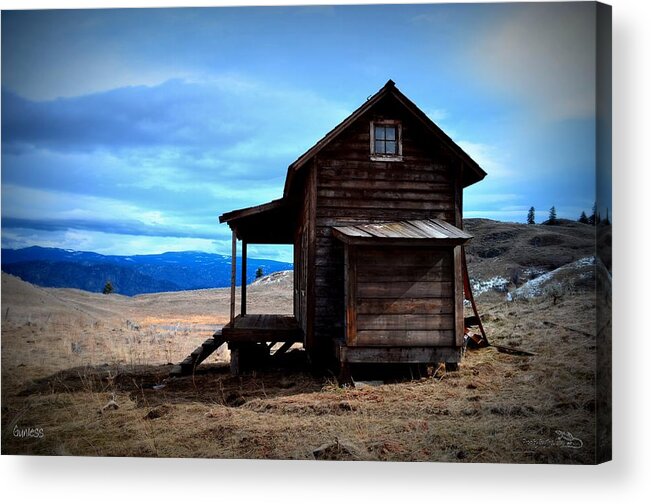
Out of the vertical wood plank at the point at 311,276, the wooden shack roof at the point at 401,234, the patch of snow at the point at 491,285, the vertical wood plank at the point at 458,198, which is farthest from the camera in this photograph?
the patch of snow at the point at 491,285

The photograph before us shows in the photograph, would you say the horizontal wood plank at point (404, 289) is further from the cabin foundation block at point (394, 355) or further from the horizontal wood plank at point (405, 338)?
the cabin foundation block at point (394, 355)

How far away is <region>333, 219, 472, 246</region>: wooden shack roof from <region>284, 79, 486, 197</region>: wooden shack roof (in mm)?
1310

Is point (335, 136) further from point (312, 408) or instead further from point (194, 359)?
point (194, 359)

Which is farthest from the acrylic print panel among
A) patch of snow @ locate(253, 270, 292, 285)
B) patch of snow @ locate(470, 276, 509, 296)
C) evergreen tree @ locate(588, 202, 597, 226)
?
patch of snow @ locate(253, 270, 292, 285)

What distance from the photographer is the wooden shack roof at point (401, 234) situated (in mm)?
8875

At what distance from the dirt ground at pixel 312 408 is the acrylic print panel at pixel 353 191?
36 millimetres

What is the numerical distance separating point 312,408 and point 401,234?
3209 millimetres

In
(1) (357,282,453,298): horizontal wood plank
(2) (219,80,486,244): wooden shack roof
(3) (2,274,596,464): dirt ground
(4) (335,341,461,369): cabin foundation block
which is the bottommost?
(3) (2,274,596,464): dirt ground

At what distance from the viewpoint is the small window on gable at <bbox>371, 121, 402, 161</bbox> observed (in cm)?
1013

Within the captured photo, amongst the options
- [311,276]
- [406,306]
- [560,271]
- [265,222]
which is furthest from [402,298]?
[265,222]

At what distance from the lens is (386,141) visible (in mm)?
10203

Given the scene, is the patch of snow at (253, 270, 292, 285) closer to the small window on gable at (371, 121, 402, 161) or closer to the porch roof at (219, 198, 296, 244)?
the porch roof at (219, 198, 296, 244)

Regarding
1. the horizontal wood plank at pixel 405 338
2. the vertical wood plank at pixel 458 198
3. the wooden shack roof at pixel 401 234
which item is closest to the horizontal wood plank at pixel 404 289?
the horizontal wood plank at pixel 405 338

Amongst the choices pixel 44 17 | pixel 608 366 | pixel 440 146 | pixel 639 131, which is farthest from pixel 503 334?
pixel 44 17
